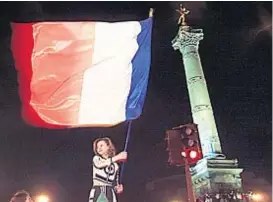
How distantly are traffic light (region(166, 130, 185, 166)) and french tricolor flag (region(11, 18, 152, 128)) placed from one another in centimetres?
427

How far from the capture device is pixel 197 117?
30750 mm

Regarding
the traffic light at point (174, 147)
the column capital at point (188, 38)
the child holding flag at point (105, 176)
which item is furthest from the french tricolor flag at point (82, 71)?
the column capital at point (188, 38)

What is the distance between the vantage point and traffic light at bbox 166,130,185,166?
7539 mm

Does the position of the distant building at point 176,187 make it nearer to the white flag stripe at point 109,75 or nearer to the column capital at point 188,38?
the column capital at point 188,38

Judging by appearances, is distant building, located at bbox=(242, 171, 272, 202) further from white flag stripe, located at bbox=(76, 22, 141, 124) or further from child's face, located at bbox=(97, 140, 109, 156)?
child's face, located at bbox=(97, 140, 109, 156)

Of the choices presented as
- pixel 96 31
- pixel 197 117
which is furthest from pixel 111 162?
pixel 197 117

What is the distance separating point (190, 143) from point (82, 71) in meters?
5.83

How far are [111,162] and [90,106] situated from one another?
1.84m

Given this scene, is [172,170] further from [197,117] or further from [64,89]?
[64,89]

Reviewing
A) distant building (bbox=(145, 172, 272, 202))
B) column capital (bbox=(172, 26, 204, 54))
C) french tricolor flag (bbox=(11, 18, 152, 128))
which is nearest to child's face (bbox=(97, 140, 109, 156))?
french tricolor flag (bbox=(11, 18, 152, 128))

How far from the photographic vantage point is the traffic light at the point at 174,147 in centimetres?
754

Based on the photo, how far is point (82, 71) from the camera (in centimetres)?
1268

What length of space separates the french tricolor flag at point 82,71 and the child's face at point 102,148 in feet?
2.03

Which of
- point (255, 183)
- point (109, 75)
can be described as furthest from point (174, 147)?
point (255, 183)
